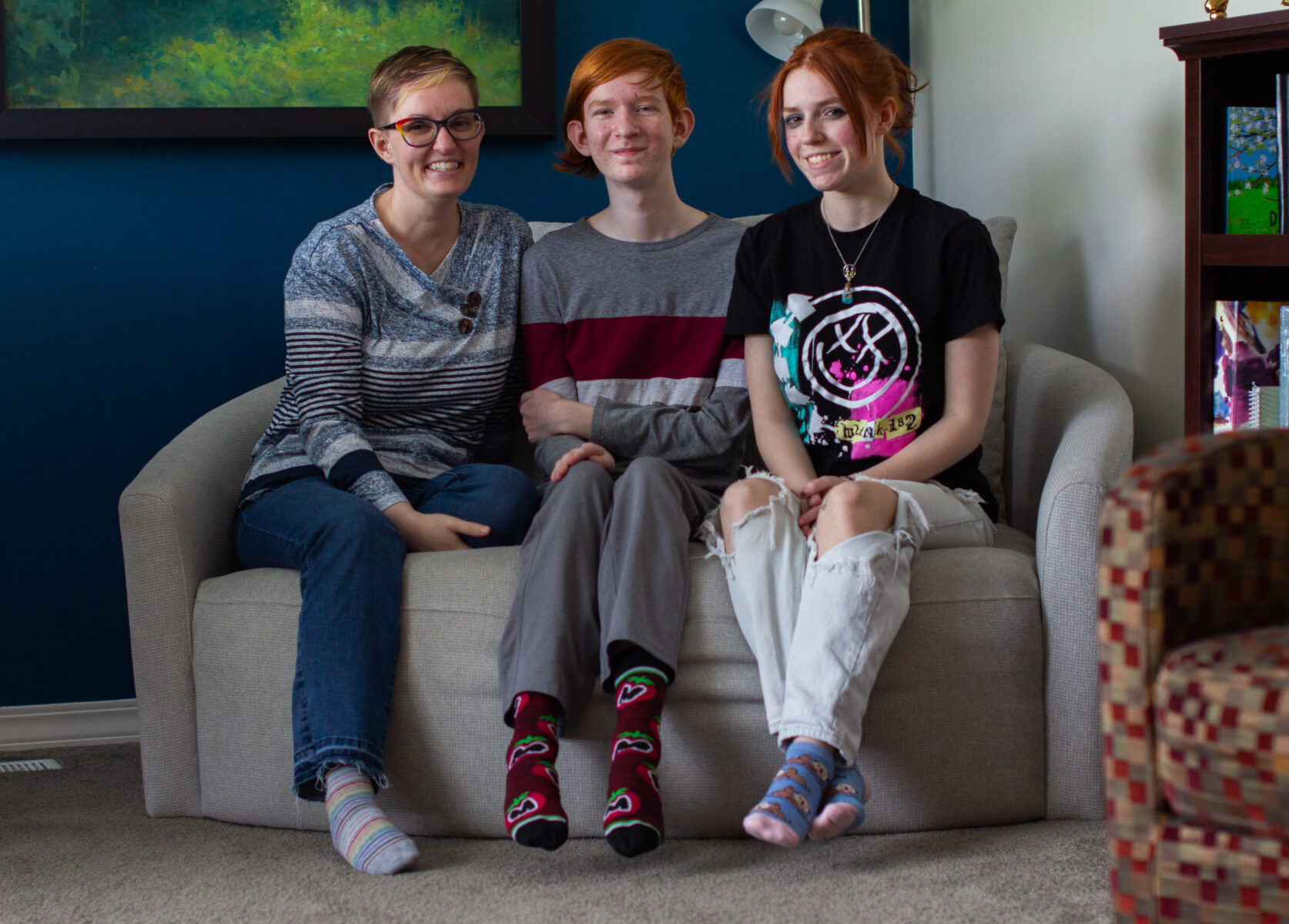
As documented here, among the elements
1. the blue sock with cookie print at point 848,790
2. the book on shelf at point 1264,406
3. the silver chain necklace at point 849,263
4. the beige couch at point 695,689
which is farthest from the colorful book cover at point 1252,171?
the blue sock with cookie print at point 848,790

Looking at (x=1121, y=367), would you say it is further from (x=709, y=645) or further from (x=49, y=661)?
(x=49, y=661)

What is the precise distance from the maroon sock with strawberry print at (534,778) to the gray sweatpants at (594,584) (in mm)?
25

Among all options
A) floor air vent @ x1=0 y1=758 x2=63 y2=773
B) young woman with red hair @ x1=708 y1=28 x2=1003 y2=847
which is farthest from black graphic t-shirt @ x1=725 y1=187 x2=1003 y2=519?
floor air vent @ x1=0 y1=758 x2=63 y2=773

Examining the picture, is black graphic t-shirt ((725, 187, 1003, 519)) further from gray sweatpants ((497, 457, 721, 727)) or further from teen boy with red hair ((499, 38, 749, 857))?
gray sweatpants ((497, 457, 721, 727))

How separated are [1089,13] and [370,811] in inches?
66.8

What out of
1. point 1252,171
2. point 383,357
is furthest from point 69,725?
point 1252,171

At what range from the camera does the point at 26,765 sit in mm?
2006

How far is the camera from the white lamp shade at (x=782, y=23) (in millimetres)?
2227

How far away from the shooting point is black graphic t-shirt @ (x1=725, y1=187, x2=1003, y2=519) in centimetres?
167

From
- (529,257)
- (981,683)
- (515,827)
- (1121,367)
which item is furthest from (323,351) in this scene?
(1121,367)

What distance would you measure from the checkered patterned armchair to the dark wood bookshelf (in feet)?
1.60

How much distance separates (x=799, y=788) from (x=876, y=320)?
0.70 metres

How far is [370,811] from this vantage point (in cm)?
143

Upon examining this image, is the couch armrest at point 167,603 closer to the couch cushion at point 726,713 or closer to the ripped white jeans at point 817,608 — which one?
the couch cushion at point 726,713
